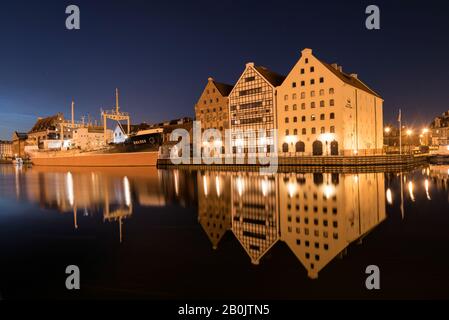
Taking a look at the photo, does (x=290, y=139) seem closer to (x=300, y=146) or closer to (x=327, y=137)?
(x=300, y=146)

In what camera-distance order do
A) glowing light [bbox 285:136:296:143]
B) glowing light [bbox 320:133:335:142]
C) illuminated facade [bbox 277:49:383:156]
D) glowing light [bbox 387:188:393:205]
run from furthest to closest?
glowing light [bbox 285:136:296:143], glowing light [bbox 320:133:335:142], illuminated facade [bbox 277:49:383:156], glowing light [bbox 387:188:393:205]

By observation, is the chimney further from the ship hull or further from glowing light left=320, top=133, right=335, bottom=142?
the ship hull

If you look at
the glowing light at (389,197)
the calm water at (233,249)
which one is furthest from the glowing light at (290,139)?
the calm water at (233,249)

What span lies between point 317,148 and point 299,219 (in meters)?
35.4

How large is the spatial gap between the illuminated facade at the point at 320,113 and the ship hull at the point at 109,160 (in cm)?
2361

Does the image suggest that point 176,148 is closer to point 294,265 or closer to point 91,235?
point 91,235

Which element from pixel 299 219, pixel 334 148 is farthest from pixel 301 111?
pixel 299 219

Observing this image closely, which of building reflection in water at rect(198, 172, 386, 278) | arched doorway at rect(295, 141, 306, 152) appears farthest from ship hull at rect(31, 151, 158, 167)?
building reflection in water at rect(198, 172, 386, 278)

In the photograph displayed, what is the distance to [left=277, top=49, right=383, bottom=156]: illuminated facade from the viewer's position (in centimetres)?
4316

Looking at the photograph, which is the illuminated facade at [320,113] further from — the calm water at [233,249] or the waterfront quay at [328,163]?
the calm water at [233,249]

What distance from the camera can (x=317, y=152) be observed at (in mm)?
45031

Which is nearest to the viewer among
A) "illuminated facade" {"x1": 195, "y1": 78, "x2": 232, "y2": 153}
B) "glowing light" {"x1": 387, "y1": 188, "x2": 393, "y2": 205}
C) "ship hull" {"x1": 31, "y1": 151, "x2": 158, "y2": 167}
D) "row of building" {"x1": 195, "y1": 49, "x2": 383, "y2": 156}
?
"glowing light" {"x1": 387, "y1": 188, "x2": 393, "y2": 205}

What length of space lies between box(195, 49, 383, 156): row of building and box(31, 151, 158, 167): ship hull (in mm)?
12345
